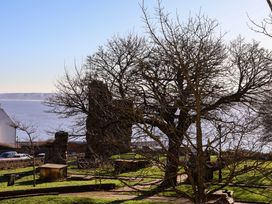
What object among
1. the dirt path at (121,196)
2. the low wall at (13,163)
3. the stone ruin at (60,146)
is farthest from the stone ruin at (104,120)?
the low wall at (13,163)

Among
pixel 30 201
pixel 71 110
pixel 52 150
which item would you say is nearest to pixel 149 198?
pixel 30 201

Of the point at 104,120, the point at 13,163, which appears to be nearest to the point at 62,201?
the point at 104,120

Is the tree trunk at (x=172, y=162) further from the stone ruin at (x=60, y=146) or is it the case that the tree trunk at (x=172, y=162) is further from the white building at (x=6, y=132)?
the white building at (x=6, y=132)

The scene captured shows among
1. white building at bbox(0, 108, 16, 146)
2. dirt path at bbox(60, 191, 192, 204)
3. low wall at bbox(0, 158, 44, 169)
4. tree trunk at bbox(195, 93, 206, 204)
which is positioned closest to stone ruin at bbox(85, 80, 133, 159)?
dirt path at bbox(60, 191, 192, 204)

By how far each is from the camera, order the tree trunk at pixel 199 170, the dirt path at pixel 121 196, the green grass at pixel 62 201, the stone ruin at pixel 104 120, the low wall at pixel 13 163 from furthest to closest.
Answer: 1. the low wall at pixel 13 163
2. the dirt path at pixel 121 196
3. the green grass at pixel 62 201
4. the stone ruin at pixel 104 120
5. the tree trunk at pixel 199 170

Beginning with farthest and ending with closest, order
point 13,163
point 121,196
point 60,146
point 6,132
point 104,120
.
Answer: point 6,132 → point 13,163 → point 60,146 → point 104,120 → point 121,196

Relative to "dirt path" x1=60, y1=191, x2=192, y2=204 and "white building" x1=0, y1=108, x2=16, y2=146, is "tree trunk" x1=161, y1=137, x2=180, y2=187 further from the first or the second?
"white building" x1=0, y1=108, x2=16, y2=146

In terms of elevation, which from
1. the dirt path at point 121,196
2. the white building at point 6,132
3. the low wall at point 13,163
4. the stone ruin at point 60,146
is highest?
the white building at point 6,132

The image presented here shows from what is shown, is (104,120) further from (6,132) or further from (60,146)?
(6,132)

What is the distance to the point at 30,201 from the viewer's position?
54.6 ft

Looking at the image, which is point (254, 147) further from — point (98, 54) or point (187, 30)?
point (98, 54)

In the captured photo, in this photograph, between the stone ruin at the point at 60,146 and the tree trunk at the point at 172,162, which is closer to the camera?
the tree trunk at the point at 172,162

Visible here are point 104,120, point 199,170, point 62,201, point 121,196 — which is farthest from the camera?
point 104,120

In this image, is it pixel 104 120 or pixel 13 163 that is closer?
pixel 104 120
